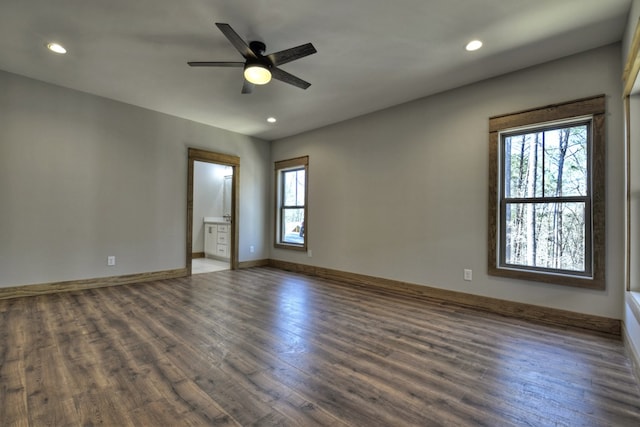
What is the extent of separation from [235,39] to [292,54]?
0.47 meters

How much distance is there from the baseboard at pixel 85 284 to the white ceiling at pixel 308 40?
258 centimetres

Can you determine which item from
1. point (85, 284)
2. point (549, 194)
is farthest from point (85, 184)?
point (549, 194)

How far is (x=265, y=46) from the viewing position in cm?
273

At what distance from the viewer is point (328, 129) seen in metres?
5.13

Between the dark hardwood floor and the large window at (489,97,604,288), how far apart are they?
63cm

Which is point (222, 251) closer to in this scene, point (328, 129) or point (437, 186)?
point (328, 129)

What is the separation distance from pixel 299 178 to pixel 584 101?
14.0 ft

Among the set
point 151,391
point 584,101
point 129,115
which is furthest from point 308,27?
A: point 129,115

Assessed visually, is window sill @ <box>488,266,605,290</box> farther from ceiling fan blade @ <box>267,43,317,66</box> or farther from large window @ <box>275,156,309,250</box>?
large window @ <box>275,156,309,250</box>

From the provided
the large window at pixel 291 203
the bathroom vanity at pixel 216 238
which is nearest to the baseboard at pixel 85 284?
the bathroom vanity at pixel 216 238

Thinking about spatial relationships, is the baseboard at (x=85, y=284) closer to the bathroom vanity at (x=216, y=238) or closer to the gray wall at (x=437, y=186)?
the bathroom vanity at (x=216, y=238)

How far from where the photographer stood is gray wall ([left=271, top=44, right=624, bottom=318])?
2.68 m

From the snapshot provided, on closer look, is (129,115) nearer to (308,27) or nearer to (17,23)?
(17,23)

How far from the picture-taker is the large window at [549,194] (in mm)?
2699
